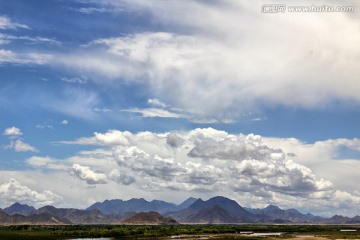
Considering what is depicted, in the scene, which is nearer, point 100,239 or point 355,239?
point 355,239

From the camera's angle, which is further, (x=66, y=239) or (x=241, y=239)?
(x=66, y=239)

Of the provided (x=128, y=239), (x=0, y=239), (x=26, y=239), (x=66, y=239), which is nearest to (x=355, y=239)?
(x=128, y=239)

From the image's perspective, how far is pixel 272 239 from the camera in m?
164

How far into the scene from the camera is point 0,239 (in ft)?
548

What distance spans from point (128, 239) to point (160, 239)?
12205mm

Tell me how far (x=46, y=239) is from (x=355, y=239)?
115m

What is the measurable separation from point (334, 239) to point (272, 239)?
23390 mm

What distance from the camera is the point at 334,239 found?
165m

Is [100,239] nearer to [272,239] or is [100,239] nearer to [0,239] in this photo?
[0,239]

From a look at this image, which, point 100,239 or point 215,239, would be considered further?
point 100,239

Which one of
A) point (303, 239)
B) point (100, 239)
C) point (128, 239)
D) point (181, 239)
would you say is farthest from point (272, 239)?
point (100, 239)

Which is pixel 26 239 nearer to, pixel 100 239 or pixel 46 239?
pixel 46 239

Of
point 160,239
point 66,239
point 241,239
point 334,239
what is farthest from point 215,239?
point 66,239

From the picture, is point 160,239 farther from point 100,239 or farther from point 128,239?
point 100,239
